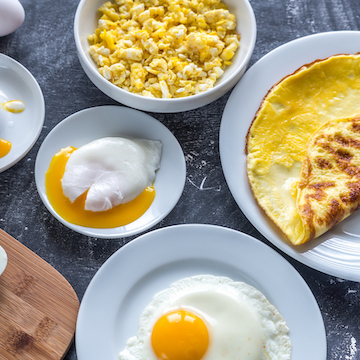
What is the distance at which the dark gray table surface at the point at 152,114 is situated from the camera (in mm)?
1801

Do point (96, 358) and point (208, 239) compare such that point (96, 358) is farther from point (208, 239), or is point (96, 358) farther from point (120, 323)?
point (208, 239)

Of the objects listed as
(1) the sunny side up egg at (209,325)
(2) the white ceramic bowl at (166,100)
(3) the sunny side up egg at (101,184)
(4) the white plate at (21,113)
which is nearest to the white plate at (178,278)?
(1) the sunny side up egg at (209,325)

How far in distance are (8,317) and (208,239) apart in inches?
34.3

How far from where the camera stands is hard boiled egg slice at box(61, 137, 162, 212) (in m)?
1.73

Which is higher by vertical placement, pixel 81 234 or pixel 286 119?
pixel 286 119

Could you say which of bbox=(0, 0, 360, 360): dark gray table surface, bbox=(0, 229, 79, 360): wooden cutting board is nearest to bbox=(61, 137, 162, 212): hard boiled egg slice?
bbox=(0, 0, 360, 360): dark gray table surface

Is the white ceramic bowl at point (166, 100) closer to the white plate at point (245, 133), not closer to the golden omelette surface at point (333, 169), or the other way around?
the white plate at point (245, 133)

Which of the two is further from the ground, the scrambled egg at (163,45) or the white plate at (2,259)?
the scrambled egg at (163,45)

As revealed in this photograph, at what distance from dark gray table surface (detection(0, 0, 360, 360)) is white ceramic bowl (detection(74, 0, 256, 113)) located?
191mm

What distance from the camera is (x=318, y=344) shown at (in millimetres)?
1680

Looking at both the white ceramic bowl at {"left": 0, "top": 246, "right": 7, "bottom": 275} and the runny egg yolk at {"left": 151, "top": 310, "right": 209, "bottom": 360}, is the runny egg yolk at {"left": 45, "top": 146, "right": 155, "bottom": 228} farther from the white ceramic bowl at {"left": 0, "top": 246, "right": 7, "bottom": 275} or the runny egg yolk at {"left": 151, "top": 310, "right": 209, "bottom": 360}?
the runny egg yolk at {"left": 151, "top": 310, "right": 209, "bottom": 360}

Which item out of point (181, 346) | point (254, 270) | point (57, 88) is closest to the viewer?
point (181, 346)

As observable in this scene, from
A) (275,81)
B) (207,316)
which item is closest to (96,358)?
(207,316)

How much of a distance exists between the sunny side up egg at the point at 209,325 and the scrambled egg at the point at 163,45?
0.82 m
